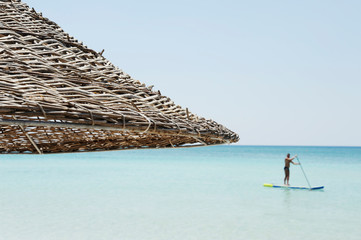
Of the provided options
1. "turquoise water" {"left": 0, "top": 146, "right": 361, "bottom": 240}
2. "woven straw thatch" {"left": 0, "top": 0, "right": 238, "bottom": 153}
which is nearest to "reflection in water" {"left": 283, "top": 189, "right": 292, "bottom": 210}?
"turquoise water" {"left": 0, "top": 146, "right": 361, "bottom": 240}

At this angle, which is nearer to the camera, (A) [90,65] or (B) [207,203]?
(A) [90,65]

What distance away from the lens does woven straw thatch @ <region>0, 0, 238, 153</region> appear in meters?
0.84

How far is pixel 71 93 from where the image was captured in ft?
3.12

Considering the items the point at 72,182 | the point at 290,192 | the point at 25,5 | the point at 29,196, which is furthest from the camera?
the point at 72,182

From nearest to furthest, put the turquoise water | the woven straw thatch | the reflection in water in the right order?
the woven straw thatch, the turquoise water, the reflection in water

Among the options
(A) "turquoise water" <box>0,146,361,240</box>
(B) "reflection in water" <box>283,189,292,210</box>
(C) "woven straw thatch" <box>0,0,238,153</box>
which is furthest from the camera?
(B) "reflection in water" <box>283,189,292,210</box>

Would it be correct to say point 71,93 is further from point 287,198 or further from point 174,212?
point 287,198

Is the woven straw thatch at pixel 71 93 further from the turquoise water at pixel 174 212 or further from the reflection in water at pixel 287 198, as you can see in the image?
the reflection in water at pixel 287 198

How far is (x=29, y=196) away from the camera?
816 centimetres

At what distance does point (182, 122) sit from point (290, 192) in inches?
335

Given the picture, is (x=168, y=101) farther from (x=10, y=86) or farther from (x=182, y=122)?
(x=10, y=86)

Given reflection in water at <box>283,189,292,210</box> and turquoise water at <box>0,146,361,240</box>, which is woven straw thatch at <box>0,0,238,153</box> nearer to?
turquoise water at <box>0,146,361,240</box>

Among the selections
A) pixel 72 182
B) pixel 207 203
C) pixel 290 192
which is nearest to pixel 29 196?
pixel 72 182

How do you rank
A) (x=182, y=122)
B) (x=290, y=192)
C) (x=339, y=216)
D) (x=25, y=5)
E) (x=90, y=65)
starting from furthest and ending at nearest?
1. (x=290, y=192)
2. (x=339, y=216)
3. (x=25, y=5)
4. (x=90, y=65)
5. (x=182, y=122)
